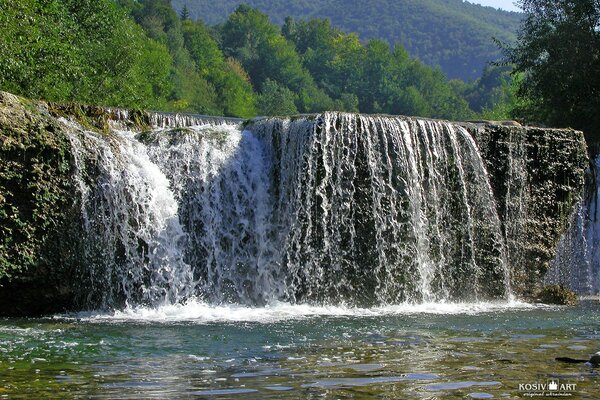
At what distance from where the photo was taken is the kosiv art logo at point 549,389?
20.1ft

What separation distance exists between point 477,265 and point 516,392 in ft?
33.6

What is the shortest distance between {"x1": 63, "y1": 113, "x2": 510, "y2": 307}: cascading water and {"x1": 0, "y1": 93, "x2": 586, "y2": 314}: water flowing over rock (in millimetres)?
20

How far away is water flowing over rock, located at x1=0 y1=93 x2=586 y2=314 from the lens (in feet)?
44.9

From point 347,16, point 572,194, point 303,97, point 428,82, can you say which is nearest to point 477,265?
point 572,194

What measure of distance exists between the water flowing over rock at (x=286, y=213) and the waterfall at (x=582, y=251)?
163 cm

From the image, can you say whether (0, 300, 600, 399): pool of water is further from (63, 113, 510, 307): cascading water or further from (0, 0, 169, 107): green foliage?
(0, 0, 169, 107): green foliage

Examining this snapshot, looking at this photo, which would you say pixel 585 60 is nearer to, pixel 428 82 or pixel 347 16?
pixel 428 82

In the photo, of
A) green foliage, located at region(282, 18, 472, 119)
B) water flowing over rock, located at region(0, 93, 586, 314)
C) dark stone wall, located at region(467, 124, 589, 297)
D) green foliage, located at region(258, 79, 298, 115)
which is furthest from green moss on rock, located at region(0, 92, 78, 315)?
green foliage, located at region(282, 18, 472, 119)

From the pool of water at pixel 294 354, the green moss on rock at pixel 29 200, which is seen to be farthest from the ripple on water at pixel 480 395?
the green moss on rock at pixel 29 200

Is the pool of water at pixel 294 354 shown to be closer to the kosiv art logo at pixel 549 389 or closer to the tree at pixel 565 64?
the kosiv art logo at pixel 549 389

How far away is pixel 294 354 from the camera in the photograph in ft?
27.6

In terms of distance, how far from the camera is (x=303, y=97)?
95.3 meters

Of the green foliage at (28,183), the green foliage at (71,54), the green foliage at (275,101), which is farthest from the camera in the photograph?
the green foliage at (275,101)

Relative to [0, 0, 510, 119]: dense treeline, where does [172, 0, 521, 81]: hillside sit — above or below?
above
